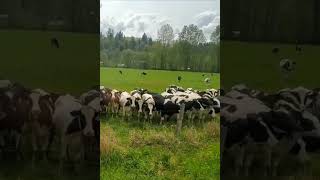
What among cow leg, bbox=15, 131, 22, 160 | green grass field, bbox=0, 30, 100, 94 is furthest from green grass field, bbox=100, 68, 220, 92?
cow leg, bbox=15, 131, 22, 160

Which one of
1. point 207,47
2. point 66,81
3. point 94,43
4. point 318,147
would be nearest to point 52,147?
point 66,81

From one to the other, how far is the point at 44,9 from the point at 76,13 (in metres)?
0.29

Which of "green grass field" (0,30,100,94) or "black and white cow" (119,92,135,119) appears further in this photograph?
"black and white cow" (119,92,135,119)

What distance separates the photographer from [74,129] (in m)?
4.84

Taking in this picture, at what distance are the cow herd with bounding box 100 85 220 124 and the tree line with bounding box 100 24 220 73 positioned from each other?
9.0 inches

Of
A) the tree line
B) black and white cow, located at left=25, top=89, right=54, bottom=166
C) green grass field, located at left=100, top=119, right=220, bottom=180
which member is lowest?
green grass field, located at left=100, top=119, right=220, bottom=180

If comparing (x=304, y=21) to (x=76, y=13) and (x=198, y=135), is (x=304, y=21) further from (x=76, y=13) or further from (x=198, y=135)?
(x=76, y=13)

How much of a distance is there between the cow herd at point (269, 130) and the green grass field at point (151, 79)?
255mm

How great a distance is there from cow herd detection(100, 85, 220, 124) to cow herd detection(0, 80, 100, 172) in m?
0.15

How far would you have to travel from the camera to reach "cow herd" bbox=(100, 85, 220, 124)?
4.86 metres

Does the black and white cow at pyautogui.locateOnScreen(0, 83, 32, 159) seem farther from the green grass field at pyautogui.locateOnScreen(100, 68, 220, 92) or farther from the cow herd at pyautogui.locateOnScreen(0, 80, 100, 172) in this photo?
the green grass field at pyautogui.locateOnScreen(100, 68, 220, 92)

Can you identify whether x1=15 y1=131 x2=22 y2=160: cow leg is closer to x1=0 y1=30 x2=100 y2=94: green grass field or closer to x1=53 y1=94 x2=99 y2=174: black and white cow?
x1=53 y1=94 x2=99 y2=174: black and white cow

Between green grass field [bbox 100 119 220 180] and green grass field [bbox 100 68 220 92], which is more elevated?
green grass field [bbox 100 68 220 92]

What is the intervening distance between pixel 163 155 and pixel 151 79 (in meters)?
0.69
